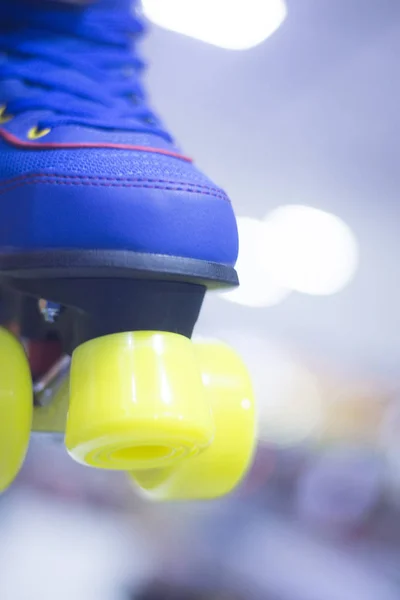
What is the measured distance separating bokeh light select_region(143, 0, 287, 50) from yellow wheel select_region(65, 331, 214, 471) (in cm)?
60

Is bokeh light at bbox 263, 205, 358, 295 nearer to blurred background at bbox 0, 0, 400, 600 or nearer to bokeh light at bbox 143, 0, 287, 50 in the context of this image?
blurred background at bbox 0, 0, 400, 600

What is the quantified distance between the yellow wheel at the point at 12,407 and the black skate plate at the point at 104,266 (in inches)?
3.0

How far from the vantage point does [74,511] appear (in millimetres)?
700

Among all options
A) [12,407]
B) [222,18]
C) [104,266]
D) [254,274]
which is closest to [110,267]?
[104,266]

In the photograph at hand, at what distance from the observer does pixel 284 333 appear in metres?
0.79

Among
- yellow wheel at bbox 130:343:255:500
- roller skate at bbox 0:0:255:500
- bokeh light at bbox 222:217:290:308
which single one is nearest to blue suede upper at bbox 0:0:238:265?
roller skate at bbox 0:0:255:500

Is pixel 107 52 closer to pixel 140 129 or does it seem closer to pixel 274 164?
pixel 140 129

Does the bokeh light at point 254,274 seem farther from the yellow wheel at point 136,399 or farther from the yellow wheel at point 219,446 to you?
the yellow wheel at point 136,399

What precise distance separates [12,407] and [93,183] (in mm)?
146

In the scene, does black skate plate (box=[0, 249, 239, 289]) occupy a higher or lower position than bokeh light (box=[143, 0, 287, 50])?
lower

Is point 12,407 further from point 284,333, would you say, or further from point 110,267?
point 284,333

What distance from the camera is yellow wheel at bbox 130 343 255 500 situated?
0.46m

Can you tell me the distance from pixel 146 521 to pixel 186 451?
38cm

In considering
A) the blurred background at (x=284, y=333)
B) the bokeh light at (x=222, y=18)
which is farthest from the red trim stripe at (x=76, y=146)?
the bokeh light at (x=222, y=18)
